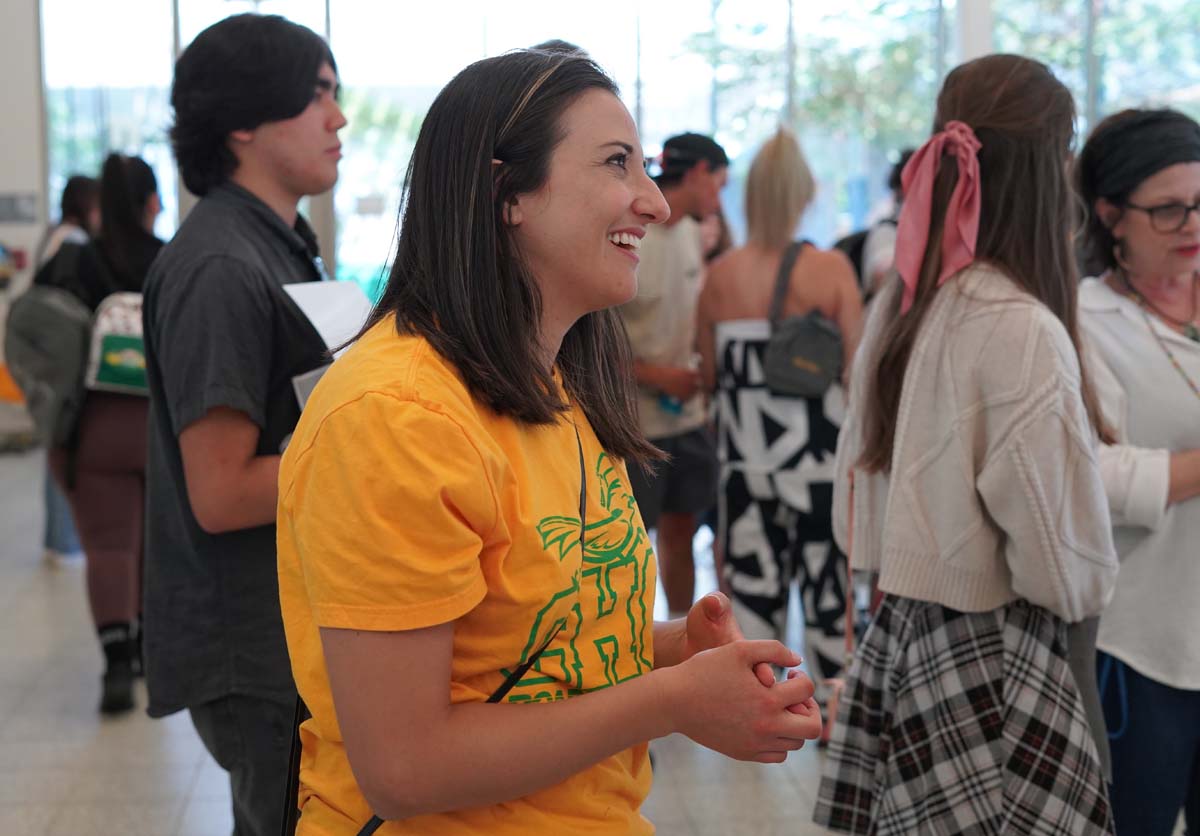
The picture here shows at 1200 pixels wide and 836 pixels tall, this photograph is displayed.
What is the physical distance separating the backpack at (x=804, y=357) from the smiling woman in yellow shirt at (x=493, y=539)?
8.02 feet

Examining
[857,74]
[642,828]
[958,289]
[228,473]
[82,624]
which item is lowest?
[82,624]

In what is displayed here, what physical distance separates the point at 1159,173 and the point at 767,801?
2015 mm

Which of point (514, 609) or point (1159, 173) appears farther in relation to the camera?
point (1159, 173)

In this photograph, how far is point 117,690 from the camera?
410cm

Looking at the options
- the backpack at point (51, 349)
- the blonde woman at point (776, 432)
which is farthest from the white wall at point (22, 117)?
the blonde woman at point (776, 432)

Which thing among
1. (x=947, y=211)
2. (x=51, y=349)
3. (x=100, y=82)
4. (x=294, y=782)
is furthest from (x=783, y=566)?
(x=100, y=82)

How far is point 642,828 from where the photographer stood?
124cm

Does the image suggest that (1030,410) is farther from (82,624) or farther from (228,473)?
(82,624)

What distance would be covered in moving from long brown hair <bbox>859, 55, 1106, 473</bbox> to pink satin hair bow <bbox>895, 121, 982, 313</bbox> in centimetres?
2

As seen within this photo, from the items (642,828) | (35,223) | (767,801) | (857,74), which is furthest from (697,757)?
(35,223)

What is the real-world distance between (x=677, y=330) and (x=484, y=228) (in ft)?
10.5

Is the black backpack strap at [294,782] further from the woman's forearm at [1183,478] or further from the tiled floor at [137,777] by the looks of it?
the tiled floor at [137,777]

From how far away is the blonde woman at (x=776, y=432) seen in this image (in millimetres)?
3742

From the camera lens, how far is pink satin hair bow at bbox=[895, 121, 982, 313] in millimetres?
1905
